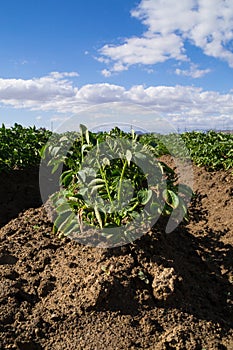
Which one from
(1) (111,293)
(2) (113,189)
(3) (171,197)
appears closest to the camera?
(1) (111,293)

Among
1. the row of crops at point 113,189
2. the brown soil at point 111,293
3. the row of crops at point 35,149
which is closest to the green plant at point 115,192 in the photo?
the row of crops at point 113,189

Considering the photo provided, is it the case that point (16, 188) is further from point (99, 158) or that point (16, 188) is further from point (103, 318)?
point (103, 318)

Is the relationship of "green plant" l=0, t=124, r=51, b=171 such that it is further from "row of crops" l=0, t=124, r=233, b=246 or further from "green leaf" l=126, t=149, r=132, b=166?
"green leaf" l=126, t=149, r=132, b=166

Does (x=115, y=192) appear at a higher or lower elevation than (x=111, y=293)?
higher

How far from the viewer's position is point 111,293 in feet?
9.63

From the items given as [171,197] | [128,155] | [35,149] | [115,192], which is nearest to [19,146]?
[35,149]

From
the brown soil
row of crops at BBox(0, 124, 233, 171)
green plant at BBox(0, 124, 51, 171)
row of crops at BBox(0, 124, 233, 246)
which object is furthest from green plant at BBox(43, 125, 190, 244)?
green plant at BBox(0, 124, 51, 171)

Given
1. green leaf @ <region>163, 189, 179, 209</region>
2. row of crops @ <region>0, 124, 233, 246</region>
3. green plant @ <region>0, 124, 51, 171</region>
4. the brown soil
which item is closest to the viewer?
the brown soil

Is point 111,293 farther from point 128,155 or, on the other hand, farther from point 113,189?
point 128,155

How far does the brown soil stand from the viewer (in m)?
2.70

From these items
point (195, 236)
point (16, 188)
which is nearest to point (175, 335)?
point (195, 236)

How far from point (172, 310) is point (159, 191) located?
39.7 inches

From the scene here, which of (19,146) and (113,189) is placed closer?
(113,189)

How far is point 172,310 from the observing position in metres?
2.96
